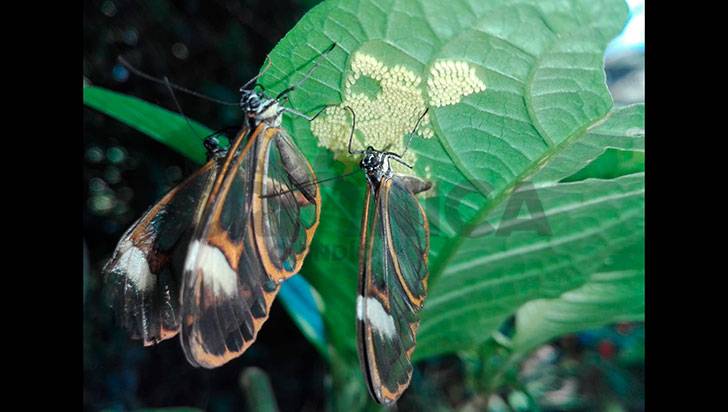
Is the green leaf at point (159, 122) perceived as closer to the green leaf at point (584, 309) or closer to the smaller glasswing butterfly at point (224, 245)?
the smaller glasswing butterfly at point (224, 245)

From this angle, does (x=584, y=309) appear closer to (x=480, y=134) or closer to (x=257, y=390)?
(x=480, y=134)

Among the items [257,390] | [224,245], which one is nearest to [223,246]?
[224,245]

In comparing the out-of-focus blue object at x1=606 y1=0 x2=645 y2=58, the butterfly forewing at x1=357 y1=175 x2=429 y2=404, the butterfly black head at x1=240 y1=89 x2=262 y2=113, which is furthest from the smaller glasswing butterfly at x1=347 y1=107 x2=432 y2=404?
the out-of-focus blue object at x1=606 y1=0 x2=645 y2=58

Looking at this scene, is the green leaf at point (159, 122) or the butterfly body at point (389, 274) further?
the green leaf at point (159, 122)

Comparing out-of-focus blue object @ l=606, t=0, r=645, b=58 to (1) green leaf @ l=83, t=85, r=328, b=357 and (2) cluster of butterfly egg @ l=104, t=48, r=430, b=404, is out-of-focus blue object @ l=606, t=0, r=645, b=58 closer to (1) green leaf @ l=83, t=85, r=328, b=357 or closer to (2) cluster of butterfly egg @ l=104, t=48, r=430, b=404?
(2) cluster of butterfly egg @ l=104, t=48, r=430, b=404

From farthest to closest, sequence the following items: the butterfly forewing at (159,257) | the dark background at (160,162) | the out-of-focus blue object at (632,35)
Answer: the dark background at (160,162), the butterfly forewing at (159,257), the out-of-focus blue object at (632,35)

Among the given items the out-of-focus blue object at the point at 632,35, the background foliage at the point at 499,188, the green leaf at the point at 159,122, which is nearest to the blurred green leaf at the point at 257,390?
the background foliage at the point at 499,188
